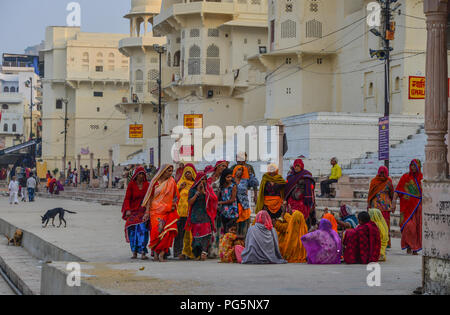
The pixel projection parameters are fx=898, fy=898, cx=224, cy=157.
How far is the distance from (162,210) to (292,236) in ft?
5.71

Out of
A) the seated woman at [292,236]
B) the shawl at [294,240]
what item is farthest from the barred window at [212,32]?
the shawl at [294,240]

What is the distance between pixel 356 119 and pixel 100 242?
1637cm

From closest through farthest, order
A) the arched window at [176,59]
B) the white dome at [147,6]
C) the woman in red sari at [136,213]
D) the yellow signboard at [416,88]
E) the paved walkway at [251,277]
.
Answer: the paved walkway at [251,277] < the woman in red sari at [136,213] < the yellow signboard at [416,88] < the arched window at [176,59] < the white dome at [147,6]

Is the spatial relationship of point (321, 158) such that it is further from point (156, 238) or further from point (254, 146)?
point (156, 238)

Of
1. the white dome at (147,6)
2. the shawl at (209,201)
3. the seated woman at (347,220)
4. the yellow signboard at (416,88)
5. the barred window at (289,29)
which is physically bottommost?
the seated woman at (347,220)

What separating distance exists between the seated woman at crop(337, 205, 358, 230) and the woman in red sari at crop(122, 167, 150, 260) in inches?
104

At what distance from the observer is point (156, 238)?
11703 mm

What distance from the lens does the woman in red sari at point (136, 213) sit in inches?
482

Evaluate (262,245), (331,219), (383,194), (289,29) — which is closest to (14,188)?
(289,29)

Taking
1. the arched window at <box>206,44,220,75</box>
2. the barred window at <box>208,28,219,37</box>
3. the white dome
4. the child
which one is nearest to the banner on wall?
the child

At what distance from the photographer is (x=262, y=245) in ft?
35.4

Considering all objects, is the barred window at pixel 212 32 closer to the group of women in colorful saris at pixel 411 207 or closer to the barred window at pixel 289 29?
the barred window at pixel 289 29

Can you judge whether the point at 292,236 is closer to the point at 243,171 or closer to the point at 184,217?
the point at 243,171

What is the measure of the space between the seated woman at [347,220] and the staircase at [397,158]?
39.6 ft
